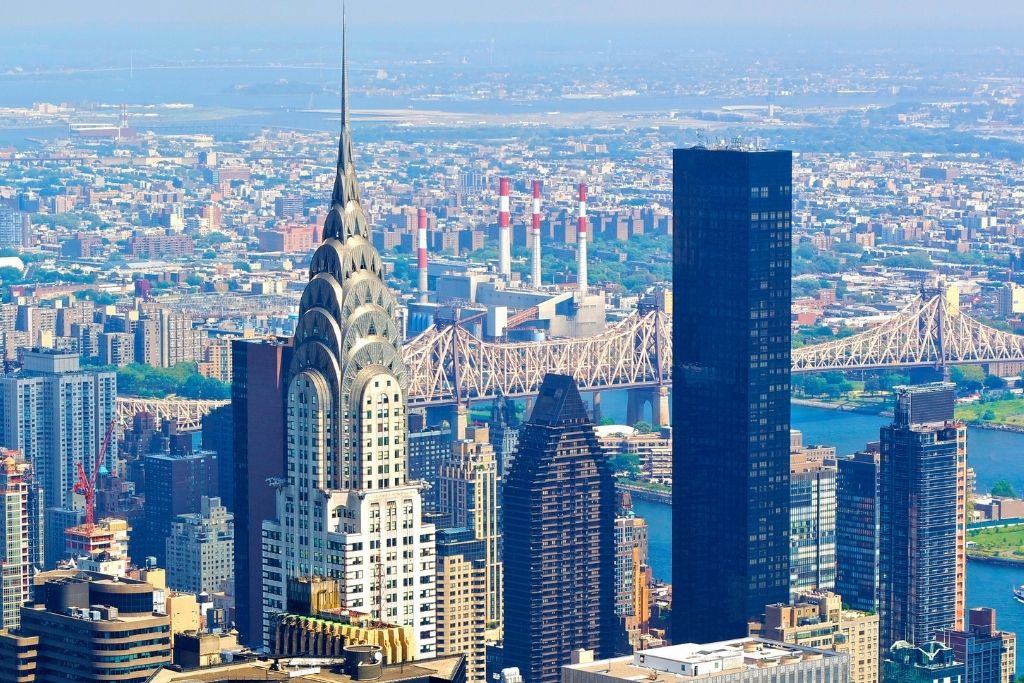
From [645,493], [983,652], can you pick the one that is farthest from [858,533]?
[645,493]

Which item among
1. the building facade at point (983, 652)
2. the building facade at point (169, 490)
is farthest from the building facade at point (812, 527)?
the building facade at point (169, 490)

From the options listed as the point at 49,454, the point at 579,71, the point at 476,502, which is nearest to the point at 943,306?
the point at 49,454

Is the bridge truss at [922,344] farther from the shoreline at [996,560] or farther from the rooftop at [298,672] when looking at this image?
the rooftop at [298,672]

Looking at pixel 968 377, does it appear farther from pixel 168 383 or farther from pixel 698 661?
pixel 698 661

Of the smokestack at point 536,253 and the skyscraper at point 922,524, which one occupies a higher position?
the smokestack at point 536,253

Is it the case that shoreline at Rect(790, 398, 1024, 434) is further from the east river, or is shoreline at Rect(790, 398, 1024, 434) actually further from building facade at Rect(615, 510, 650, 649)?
building facade at Rect(615, 510, 650, 649)

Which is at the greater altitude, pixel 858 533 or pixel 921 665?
pixel 858 533

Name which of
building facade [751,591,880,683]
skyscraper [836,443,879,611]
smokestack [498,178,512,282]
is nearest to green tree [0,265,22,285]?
smokestack [498,178,512,282]
